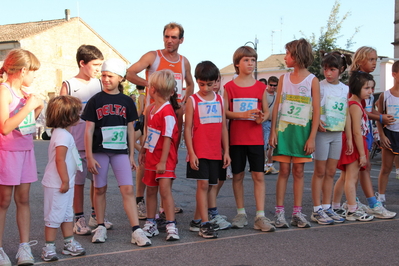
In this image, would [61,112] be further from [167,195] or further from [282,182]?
[282,182]

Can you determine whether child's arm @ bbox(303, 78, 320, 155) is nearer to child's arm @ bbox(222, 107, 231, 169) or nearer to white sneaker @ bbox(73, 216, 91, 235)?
child's arm @ bbox(222, 107, 231, 169)

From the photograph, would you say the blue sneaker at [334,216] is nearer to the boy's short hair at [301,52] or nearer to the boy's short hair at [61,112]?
the boy's short hair at [301,52]

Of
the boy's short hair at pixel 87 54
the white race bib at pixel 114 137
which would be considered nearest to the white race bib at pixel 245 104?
the white race bib at pixel 114 137

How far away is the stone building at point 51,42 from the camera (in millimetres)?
46938

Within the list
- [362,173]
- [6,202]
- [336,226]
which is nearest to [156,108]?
[6,202]

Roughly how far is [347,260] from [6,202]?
2.85 metres

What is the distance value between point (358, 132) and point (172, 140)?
7.49 feet

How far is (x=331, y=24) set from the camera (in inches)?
921

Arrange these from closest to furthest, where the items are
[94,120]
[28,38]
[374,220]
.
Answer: [94,120]
[374,220]
[28,38]

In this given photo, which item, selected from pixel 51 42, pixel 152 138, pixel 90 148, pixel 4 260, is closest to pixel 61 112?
pixel 90 148

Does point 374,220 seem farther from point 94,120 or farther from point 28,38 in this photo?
point 28,38

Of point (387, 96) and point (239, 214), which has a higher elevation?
point (387, 96)

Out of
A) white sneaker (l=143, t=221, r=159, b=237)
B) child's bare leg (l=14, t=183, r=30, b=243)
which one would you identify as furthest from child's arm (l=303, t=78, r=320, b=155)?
child's bare leg (l=14, t=183, r=30, b=243)

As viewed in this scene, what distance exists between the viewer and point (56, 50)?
4956 cm
